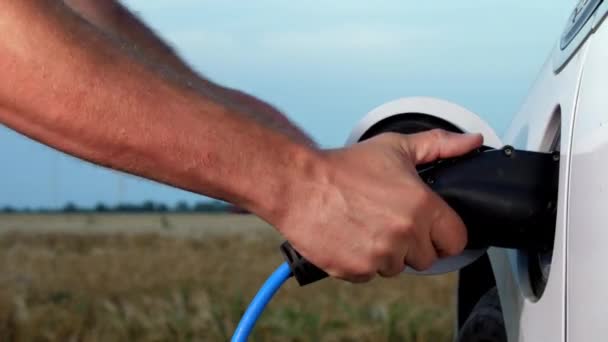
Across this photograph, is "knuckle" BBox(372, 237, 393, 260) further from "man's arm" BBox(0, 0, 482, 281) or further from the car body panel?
the car body panel

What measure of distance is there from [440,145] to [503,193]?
0.33 ft

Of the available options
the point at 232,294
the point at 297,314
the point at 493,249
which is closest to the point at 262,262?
the point at 232,294

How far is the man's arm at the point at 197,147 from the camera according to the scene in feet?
4.25

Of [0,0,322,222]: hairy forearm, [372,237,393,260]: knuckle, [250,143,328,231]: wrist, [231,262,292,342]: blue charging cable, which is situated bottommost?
[231,262,292,342]: blue charging cable

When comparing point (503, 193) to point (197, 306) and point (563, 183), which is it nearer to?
point (563, 183)

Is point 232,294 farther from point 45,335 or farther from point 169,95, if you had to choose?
point 169,95

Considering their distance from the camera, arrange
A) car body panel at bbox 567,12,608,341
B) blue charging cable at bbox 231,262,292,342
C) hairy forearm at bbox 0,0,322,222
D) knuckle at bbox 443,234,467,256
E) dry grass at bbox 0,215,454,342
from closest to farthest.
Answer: car body panel at bbox 567,12,608,341 → hairy forearm at bbox 0,0,322,222 → knuckle at bbox 443,234,467,256 → blue charging cable at bbox 231,262,292,342 → dry grass at bbox 0,215,454,342

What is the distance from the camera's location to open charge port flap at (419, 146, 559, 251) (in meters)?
1.44

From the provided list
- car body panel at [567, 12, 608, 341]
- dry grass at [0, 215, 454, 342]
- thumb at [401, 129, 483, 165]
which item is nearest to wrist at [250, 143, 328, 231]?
thumb at [401, 129, 483, 165]

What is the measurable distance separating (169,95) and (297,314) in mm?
6220

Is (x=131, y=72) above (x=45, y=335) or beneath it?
above

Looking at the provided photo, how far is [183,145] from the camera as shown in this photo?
1307mm

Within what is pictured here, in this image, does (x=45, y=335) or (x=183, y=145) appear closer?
(x=183, y=145)

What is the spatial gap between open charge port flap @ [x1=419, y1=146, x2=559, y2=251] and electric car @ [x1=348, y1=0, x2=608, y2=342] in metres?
0.02
